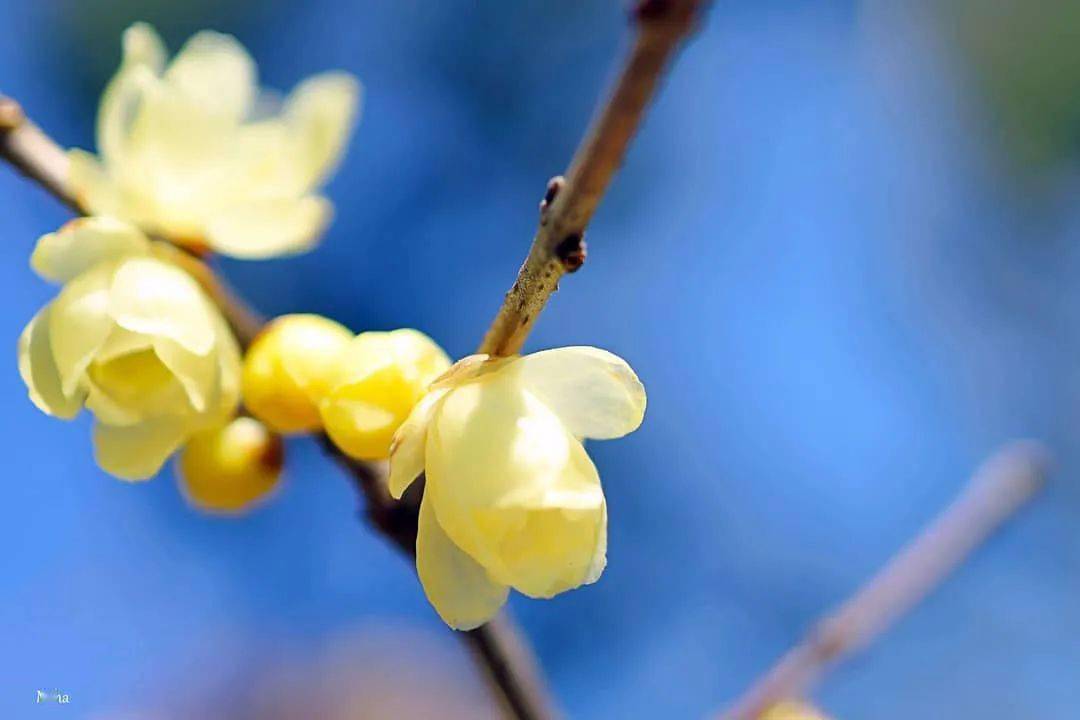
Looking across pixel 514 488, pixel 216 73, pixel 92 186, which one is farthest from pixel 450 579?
pixel 216 73

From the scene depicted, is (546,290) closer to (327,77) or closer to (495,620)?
(495,620)

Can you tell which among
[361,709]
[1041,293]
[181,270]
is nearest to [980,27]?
[1041,293]

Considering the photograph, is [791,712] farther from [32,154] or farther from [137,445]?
[32,154]

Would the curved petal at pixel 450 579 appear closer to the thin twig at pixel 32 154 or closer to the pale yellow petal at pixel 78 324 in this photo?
the pale yellow petal at pixel 78 324

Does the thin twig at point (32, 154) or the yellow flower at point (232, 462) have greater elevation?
the thin twig at point (32, 154)

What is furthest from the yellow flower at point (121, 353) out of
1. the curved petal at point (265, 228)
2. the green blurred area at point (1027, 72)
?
the green blurred area at point (1027, 72)

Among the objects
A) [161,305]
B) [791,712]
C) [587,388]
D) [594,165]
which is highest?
[594,165]
